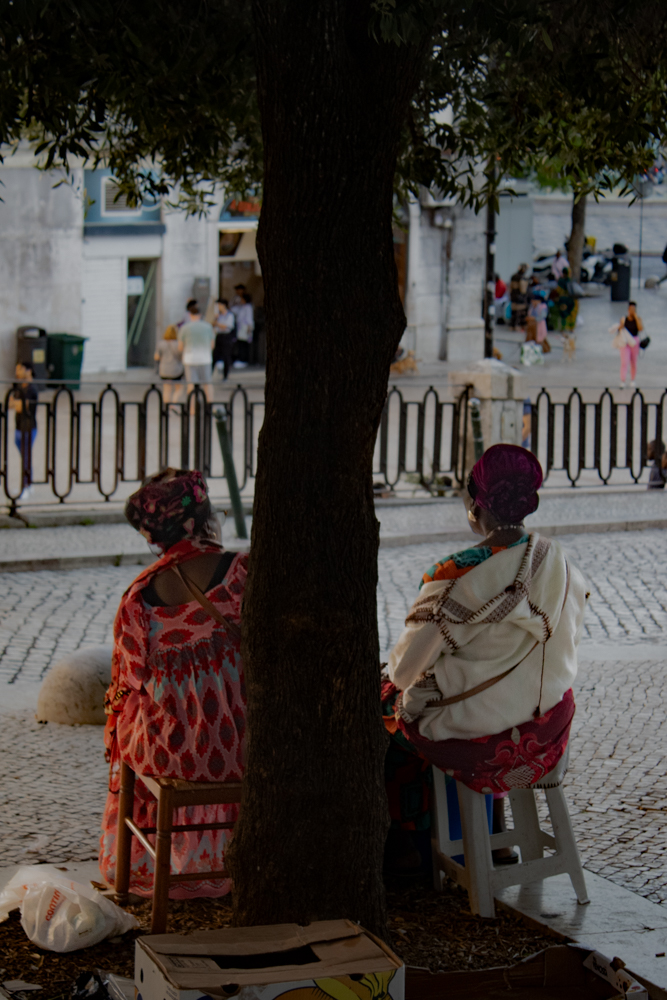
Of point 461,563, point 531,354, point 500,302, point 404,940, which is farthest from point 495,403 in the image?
point 500,302

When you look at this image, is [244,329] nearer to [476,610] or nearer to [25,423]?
[25,423]

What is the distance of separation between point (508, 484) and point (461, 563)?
331 millimetres

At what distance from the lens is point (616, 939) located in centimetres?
403

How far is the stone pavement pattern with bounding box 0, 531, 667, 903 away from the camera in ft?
16.6

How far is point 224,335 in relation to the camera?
2894 centimetres

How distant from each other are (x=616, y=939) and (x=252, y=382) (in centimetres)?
2431

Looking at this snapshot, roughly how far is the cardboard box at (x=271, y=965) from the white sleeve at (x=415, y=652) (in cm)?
122

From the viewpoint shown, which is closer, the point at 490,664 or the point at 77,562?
the point at 490,664

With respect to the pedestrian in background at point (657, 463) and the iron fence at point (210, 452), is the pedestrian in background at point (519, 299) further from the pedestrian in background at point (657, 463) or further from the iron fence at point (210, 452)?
the pedestrian in background at point (657, 463)

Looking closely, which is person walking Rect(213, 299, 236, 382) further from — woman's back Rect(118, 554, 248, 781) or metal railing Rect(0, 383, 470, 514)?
woman's back Rect(118, 554, 248, 781)

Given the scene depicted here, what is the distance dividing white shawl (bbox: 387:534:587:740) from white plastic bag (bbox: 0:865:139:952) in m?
1.14

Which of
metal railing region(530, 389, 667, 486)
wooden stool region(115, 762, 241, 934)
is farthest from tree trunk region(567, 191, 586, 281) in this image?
wooden stool region(115, 762, 241, 934)

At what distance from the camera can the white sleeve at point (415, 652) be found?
13.7 feet

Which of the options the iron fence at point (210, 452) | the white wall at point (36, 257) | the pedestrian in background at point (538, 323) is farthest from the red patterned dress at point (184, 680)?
the pedestrian in background at point (538, 323)
